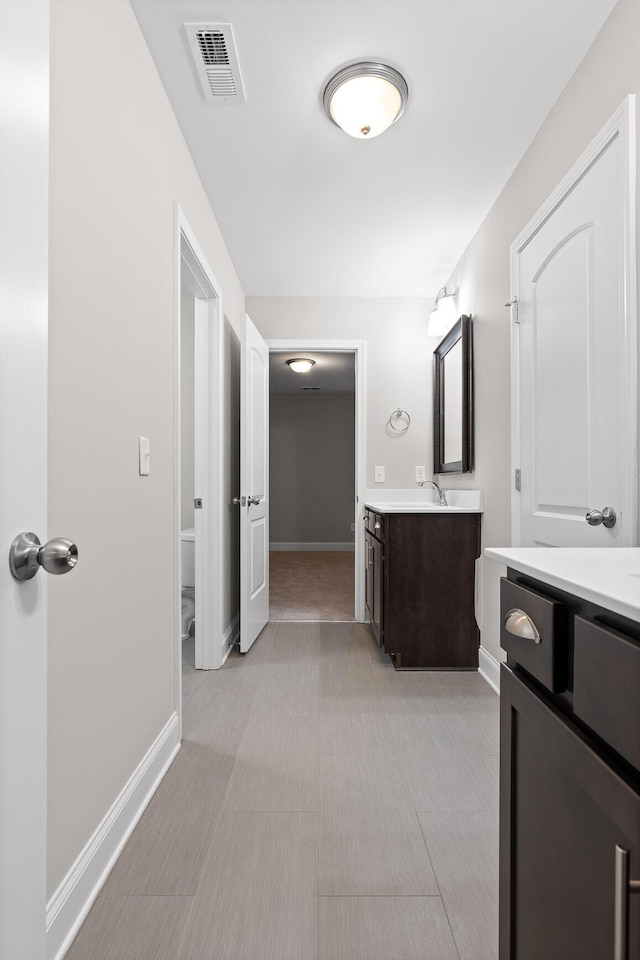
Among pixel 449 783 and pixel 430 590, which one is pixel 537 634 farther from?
pixel 430 590

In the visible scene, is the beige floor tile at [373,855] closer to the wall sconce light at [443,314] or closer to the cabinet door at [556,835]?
the cabinet door at [556,835]

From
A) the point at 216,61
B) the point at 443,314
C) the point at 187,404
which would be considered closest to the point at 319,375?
the point at 187,404

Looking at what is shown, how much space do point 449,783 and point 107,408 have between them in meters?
1.57

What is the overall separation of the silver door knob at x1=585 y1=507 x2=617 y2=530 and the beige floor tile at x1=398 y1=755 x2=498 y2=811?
0.91 meters

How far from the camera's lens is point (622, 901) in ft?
1.78

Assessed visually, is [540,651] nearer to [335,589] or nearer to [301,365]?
[335,589]

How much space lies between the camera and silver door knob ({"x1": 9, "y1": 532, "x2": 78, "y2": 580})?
660 millimetres

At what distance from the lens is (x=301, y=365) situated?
5770 millimetres

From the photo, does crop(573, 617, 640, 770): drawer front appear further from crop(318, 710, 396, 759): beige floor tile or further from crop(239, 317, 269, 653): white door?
crop(239, 317, 269, 653): white door

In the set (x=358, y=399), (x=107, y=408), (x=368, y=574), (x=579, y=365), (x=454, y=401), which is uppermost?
(x=358, y=399)

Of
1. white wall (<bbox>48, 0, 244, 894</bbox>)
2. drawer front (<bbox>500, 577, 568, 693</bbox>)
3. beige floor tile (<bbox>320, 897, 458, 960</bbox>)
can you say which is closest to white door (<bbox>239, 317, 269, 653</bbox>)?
white wall (<bbox>48, 0, 244, 894</bbox>)

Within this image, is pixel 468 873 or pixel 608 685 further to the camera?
pixel 468 873

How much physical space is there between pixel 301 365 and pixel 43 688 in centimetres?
527

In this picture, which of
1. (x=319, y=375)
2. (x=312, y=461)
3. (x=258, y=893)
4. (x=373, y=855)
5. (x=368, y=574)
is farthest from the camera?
(x=312, y=461)
